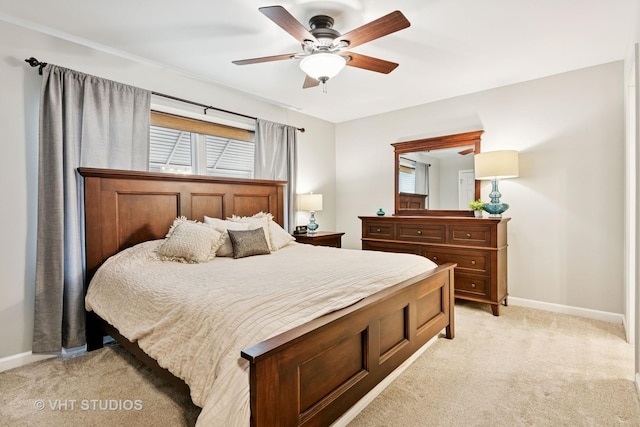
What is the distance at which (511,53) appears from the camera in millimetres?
2895

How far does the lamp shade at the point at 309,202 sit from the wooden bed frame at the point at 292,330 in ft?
2.22

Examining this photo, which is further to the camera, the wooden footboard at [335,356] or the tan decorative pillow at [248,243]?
the tan decorative pillow at [248,243]

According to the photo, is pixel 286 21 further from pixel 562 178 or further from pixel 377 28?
pixel 562 178

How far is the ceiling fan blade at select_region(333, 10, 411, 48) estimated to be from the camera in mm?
1841

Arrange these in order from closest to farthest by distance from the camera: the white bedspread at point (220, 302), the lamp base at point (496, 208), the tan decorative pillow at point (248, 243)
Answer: the white bedspread at point (220, 302) < the tan decorative pillow at point (248, 243) < the lamp base at point (496, 208)

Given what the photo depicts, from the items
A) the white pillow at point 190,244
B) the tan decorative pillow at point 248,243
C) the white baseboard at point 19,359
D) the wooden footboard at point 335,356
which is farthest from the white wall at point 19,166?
the wooden footboard at point 335,356

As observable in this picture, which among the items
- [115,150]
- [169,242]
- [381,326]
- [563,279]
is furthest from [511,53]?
[115,150]

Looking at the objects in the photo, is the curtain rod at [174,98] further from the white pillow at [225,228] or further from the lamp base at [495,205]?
the lamp base at [495,205]

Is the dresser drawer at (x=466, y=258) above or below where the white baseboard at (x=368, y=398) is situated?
above

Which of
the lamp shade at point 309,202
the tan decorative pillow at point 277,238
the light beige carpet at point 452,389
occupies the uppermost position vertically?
the lamp shade at point 309,202

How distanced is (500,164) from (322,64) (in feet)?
7.39

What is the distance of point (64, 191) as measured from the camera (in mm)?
2488

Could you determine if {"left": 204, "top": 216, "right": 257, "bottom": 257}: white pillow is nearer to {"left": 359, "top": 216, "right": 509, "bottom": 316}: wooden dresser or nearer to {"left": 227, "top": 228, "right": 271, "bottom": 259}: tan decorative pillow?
{"left": 227, "top": 228, "right": 271, "bottom": 259}: tan decorative pillow

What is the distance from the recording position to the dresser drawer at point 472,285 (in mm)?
3348
